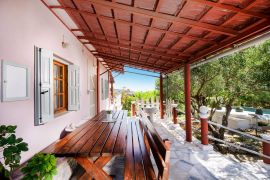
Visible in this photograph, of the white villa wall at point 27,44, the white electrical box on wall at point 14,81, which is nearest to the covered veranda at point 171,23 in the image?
the white villa wall at point 27,44

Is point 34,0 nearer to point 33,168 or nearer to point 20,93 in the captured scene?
point 20,93

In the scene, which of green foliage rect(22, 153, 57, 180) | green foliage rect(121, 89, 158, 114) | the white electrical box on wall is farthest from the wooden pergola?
green foliage rect(121, 89, 158, 114)

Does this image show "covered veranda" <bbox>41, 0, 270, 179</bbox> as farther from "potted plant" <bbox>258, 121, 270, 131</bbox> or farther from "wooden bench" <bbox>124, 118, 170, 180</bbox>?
"potted plant" <bbox>258, 121, 270, 131</bbox>

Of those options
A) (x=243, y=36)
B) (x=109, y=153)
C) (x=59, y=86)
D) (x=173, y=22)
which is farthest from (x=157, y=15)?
(x=59, y=86)

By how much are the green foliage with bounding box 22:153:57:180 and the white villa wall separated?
934 mm

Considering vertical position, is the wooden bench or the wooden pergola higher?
the wooden pergola

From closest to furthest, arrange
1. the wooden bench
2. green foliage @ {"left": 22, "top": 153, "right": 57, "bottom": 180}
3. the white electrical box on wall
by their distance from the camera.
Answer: green foliage @ {"left": 22, "top": 153, "right": 57, "bottom": 180}
the wooden bench
the white electrical box on wall

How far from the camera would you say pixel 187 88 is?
5711 millimetres

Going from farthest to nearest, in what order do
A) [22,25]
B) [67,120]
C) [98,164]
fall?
[67,120] < [22,25] < [98,164]

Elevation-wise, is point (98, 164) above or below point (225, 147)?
above

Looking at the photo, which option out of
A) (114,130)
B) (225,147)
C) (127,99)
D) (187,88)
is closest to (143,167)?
(114,130)

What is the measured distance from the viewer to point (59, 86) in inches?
182

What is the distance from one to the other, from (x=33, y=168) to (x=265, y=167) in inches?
182

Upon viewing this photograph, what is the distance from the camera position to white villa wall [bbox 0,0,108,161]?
88.2 inches
